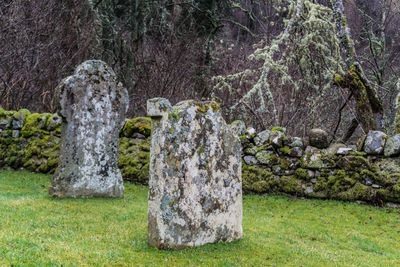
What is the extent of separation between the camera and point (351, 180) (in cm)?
833

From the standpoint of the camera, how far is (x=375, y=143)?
840 centimetres

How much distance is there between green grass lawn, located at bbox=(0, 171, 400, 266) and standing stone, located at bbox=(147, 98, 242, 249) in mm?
236

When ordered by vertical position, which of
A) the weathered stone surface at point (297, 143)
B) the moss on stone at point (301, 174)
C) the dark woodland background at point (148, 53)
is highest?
the dark woodland background at point (148, 53)

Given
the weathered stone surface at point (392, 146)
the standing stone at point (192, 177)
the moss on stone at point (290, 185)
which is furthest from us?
the moss on stone at point (290, 185)

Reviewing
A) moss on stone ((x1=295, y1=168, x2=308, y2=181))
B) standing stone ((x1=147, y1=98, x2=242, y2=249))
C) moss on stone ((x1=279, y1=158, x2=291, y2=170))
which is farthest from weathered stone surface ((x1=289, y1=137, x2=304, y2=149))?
standing stone ((x1=147, y1=98, x2=242, y2=249))

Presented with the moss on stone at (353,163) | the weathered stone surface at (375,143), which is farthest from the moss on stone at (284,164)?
the weathered stone surface at (375,143)

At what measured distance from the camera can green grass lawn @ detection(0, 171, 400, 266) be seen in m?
4.14

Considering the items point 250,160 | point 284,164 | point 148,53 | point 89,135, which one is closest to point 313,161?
point 284,164

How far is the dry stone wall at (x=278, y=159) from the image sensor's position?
816 centimetres

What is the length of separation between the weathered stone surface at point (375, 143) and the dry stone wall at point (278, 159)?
0.02m

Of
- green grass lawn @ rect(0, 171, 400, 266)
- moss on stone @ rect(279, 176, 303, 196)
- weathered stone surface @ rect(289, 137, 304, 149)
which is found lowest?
green grass lawn @ rect(0, 171, 400, 266)

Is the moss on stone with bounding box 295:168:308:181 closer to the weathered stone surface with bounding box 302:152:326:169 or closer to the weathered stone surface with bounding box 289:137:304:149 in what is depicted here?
the weathered stone surface with bounding box 302:152:326:169

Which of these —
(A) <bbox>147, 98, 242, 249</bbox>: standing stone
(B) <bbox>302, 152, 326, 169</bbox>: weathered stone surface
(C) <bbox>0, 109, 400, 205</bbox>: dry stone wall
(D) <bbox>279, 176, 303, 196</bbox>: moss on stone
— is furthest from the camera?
(D) <bbox>279, 176, 303, 196</bbox>: moss on stone

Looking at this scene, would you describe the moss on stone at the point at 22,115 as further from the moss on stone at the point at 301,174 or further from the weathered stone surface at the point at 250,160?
the moss on stone at the point at 301,174
